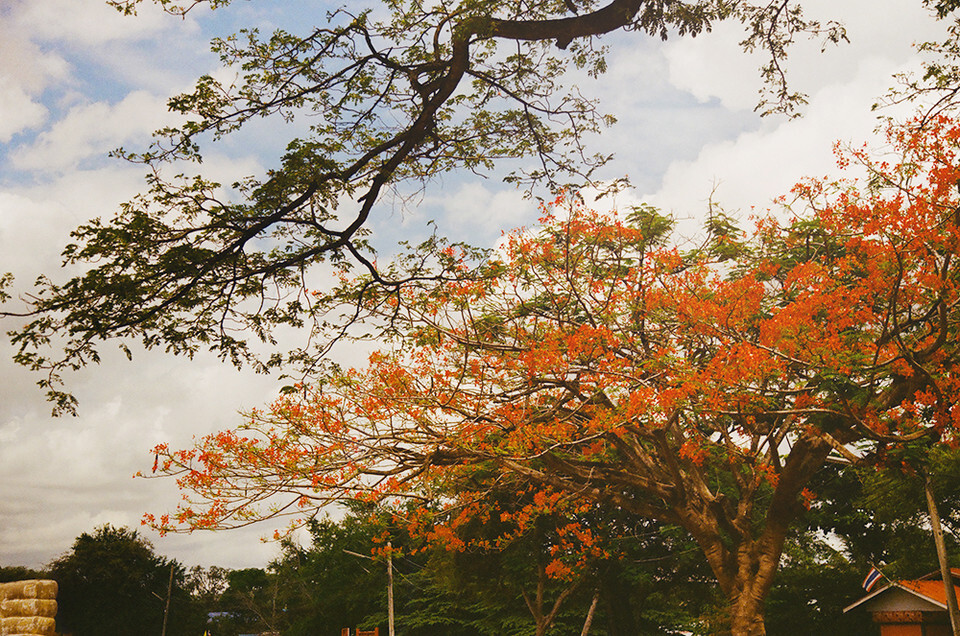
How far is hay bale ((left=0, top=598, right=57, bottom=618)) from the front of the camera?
10510 millimetres

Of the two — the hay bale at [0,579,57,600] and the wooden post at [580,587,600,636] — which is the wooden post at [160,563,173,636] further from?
the hay bale at [0,579,57,600]

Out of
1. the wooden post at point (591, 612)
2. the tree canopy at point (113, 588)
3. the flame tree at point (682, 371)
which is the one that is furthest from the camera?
the tree canopy at point (113, 588)

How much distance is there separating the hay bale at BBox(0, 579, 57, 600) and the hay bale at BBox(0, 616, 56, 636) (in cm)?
33

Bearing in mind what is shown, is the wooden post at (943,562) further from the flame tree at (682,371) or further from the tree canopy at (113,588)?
the tree canopy at (113,588)

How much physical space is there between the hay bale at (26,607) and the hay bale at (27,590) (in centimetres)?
7

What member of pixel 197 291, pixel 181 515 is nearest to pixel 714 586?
pixel 181 515

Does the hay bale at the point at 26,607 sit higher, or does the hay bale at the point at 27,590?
the hay bale at the point at 27,590

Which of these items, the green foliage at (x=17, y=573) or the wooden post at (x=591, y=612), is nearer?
the wooden post at (x=591, y=612)

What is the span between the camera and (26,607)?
34.5 feet

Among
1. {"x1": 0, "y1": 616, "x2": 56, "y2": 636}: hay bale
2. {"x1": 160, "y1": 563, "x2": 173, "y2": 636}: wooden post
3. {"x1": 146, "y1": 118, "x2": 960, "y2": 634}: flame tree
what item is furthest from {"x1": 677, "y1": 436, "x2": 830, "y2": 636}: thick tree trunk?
{"x1": 160, "y1": 563, "x2": 173, "y2": 636}: wooden post

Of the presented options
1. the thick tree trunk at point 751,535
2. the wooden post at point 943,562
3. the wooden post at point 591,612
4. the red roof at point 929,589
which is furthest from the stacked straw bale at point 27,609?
the red roof at point 929,589

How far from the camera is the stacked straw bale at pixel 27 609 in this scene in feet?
34.1

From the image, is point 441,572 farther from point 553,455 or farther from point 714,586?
point 553,455

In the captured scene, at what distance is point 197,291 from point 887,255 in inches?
390
